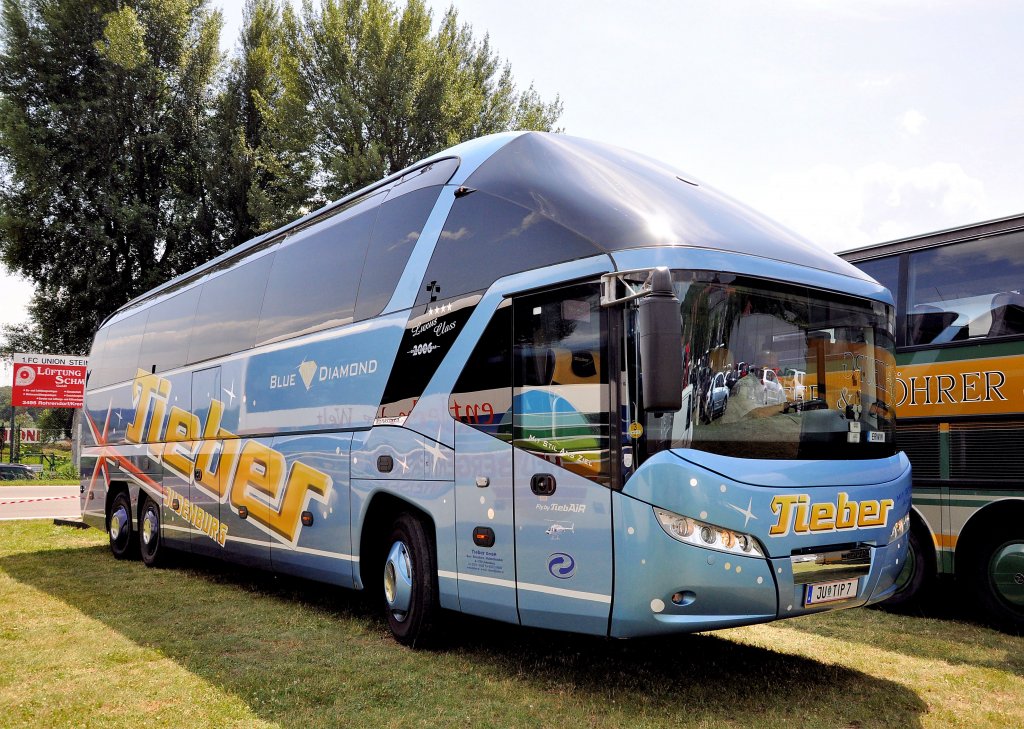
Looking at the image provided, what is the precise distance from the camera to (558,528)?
5730 millimetres

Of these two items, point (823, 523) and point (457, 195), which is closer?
point (823, 523)

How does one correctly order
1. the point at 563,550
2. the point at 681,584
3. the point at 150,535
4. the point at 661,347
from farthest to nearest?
the point at 150,535, the point at 563,550, the point at 681,584, the point at 661,347

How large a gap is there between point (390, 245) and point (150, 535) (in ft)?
23.6

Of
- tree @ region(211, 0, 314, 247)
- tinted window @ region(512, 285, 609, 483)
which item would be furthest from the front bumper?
tree @ region(211, 0, 314, 247)

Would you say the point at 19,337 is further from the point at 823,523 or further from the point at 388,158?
the point at 823,523

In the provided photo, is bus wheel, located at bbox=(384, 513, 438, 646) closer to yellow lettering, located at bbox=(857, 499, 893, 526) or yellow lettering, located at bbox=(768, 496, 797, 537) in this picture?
yellow lettering, located at bbox=(768, 496, 797, 537)

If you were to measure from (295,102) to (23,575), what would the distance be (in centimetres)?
1974

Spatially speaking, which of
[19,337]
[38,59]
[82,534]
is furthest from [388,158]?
[19,337]

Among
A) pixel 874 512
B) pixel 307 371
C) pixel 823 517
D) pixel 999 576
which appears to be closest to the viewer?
pixel 823 517

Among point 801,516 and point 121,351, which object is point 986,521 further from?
point 121,351

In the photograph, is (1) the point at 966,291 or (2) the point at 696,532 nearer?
(2) the point at 696,532

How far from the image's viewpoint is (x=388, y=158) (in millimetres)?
27812

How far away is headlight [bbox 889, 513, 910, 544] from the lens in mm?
6055

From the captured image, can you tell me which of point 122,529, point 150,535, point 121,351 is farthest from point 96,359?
point 150,535
